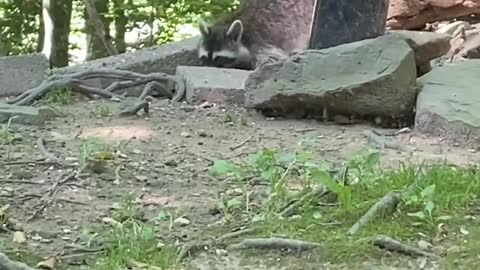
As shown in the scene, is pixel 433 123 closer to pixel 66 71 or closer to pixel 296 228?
pixel 296 228

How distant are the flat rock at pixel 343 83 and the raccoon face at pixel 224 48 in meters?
1.69

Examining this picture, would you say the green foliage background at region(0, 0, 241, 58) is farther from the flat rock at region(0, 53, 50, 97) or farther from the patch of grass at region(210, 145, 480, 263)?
the patch of grass at region(210, 145, 480, 263)

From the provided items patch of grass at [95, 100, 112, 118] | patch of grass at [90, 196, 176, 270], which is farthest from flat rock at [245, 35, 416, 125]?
patch of grass at [90, 196, 176, 270]

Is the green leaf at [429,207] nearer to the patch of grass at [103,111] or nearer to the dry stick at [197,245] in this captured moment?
the dry stick at [197,245]

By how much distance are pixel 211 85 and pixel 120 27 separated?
617cm

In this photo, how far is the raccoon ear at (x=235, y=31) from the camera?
6.92 meters

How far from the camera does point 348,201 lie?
2748mm

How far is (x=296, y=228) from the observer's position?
8.61ft

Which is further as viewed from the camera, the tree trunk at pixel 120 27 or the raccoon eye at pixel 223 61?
the tree trunk at pixel 120 27

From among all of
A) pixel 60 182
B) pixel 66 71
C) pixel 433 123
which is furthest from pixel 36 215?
pixel 66 71

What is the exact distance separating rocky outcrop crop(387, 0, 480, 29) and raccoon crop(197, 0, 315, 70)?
2.21 feet

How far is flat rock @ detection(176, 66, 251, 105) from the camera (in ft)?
17.5

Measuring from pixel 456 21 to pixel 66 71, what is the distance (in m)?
3.25

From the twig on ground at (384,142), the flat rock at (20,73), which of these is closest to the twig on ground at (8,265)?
the twig on ground at (384,142)
